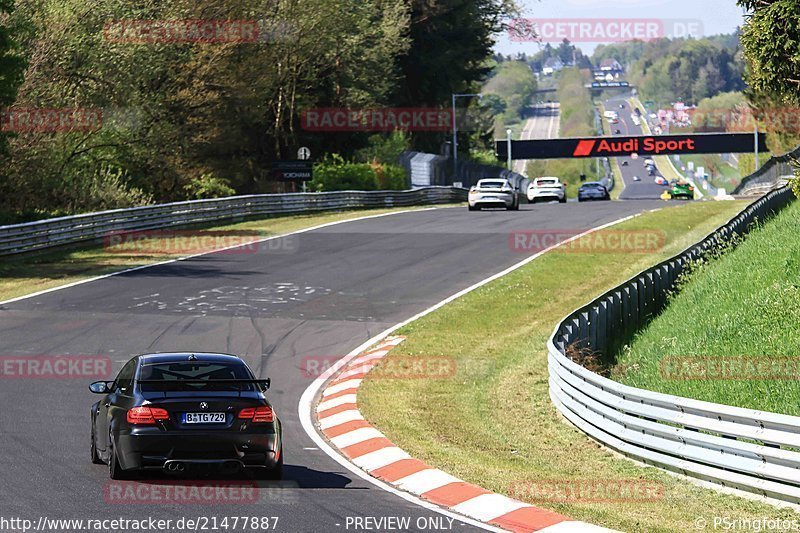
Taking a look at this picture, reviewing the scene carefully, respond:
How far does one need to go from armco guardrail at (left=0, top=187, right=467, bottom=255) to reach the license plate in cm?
2336

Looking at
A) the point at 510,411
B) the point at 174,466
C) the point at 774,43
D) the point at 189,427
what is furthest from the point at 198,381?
the point at 774,43

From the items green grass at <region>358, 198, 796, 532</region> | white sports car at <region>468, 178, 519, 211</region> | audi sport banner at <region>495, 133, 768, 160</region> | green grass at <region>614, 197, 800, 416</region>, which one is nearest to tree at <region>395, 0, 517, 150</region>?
audi sport banner at <region>495, 133, 768, 160</region>

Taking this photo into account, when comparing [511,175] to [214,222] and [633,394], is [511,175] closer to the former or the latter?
[214,222]

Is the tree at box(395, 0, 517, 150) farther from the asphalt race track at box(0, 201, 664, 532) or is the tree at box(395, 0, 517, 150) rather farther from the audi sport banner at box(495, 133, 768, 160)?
the asphalt race track at box(0, 201, 664, 532)

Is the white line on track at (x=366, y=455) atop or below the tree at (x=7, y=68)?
below

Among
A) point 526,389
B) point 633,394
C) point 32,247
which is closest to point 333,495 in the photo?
point 633,394

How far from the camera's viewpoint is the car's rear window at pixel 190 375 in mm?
11758

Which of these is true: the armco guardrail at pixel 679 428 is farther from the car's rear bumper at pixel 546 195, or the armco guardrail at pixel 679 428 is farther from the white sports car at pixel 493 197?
the car's rear bumper at pixel 546 195

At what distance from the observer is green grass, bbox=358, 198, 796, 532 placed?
37.0 feet

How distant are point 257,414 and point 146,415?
3.35 ft

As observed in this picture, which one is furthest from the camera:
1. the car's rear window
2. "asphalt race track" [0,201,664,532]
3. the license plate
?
the car's rear window

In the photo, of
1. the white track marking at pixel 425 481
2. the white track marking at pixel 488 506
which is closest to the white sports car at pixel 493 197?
the white track marking at pixel 425 481

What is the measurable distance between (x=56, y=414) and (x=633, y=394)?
7.29 meters

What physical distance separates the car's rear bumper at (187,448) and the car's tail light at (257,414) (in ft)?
0.53
